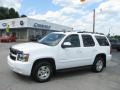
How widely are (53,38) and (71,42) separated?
0.78 meters

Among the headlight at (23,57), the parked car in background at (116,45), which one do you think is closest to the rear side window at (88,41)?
the headlight at (23,57)

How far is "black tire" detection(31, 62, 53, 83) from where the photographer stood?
7.74 meters

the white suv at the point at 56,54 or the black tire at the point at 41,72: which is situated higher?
the white suv at the point at 56,54

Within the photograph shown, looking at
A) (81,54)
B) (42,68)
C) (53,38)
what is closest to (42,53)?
(42,68)

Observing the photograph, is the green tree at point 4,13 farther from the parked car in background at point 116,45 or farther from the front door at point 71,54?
the front door at point 71,54

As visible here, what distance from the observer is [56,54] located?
823 cm

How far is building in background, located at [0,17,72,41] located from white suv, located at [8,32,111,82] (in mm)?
39082

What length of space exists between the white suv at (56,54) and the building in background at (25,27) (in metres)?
39.1

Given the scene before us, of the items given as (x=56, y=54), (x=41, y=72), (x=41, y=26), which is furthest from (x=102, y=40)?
(x=41, y=26)

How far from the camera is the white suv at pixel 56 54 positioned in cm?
759

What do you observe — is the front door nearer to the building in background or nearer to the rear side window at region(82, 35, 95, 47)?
the rear side window at region(82, 35, 95, 47)

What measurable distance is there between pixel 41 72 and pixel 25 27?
42.1 meters

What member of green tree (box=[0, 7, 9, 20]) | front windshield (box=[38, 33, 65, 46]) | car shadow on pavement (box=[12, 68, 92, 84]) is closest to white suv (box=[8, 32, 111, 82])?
front windshield (box=[38, 33, 65, 46])

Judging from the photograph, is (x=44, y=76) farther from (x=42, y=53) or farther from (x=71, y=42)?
(x=71, y=42)
